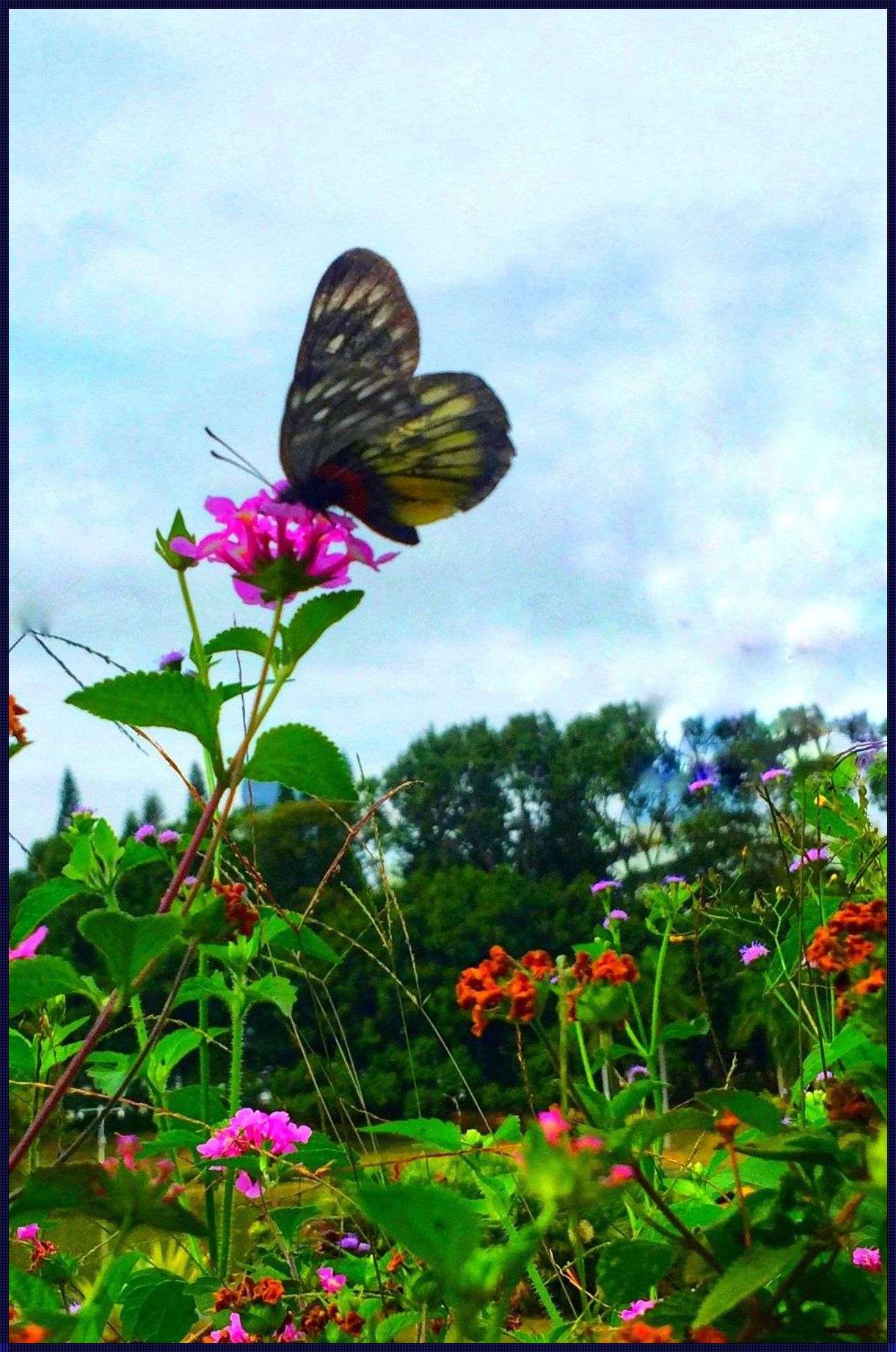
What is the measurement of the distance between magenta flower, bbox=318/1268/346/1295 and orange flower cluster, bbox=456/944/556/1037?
61 cm

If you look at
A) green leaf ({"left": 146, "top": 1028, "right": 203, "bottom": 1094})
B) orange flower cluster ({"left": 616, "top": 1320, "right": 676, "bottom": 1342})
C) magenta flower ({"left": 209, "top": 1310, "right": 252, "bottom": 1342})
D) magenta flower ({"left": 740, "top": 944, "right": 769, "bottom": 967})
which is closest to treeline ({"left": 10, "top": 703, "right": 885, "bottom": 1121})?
magenta flower ({"left": 740, "top": 944, "right": 769, "bottom": 967})

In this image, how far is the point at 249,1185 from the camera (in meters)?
1.23

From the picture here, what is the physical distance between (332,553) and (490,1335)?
452 mm

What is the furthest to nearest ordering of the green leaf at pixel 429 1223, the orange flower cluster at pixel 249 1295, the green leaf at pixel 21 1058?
the green leaf at pixel 21 1058 < the orange flower cluster at pixel 249 1295 < the green leaf at pixel 429 1223

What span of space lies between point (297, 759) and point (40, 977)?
0.21 meters

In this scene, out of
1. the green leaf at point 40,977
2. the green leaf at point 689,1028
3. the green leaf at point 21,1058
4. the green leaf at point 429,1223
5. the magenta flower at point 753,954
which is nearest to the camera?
the green leaf at point 429,1223

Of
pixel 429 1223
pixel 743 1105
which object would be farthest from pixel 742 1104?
pixel 429 1223

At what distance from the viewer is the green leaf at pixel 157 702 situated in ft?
2.32

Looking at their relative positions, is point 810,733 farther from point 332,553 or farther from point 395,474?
point 332,553

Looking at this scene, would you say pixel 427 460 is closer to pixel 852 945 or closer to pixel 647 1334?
pixel 852 945

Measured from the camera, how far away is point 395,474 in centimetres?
129

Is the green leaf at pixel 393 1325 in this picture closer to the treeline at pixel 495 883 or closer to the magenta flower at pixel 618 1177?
the magenta flower at pixel 618 1177

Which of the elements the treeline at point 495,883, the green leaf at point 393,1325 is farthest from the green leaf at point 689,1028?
the treeline at point 495,883

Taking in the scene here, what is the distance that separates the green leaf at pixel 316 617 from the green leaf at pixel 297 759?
0.17ft
